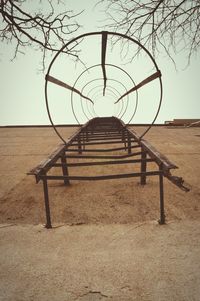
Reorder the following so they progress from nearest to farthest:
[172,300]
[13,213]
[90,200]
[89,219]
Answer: [172,300] < [89,219] < [13,213] < [90,200]

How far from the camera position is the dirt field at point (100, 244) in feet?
6.11

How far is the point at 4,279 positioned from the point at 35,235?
Answer: 653 millimetres

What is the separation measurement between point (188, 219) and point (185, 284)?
1064mm

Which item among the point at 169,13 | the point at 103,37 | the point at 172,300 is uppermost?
the point at 169,13

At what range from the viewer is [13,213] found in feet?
10.5

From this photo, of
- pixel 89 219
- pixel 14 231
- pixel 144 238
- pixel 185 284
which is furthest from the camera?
pixel 89 219

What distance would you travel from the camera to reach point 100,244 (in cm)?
243

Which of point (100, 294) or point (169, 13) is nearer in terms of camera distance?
point (100, 294)

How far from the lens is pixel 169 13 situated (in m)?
5.34

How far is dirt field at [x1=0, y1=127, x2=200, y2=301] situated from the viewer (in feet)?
6.11

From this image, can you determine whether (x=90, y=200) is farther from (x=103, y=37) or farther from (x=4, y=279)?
(x=103, y=37)

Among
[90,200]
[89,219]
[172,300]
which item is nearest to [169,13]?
[90,200]

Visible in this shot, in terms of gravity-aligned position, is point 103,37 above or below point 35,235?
above

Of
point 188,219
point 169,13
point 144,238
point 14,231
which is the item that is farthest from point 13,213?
point 169,13
